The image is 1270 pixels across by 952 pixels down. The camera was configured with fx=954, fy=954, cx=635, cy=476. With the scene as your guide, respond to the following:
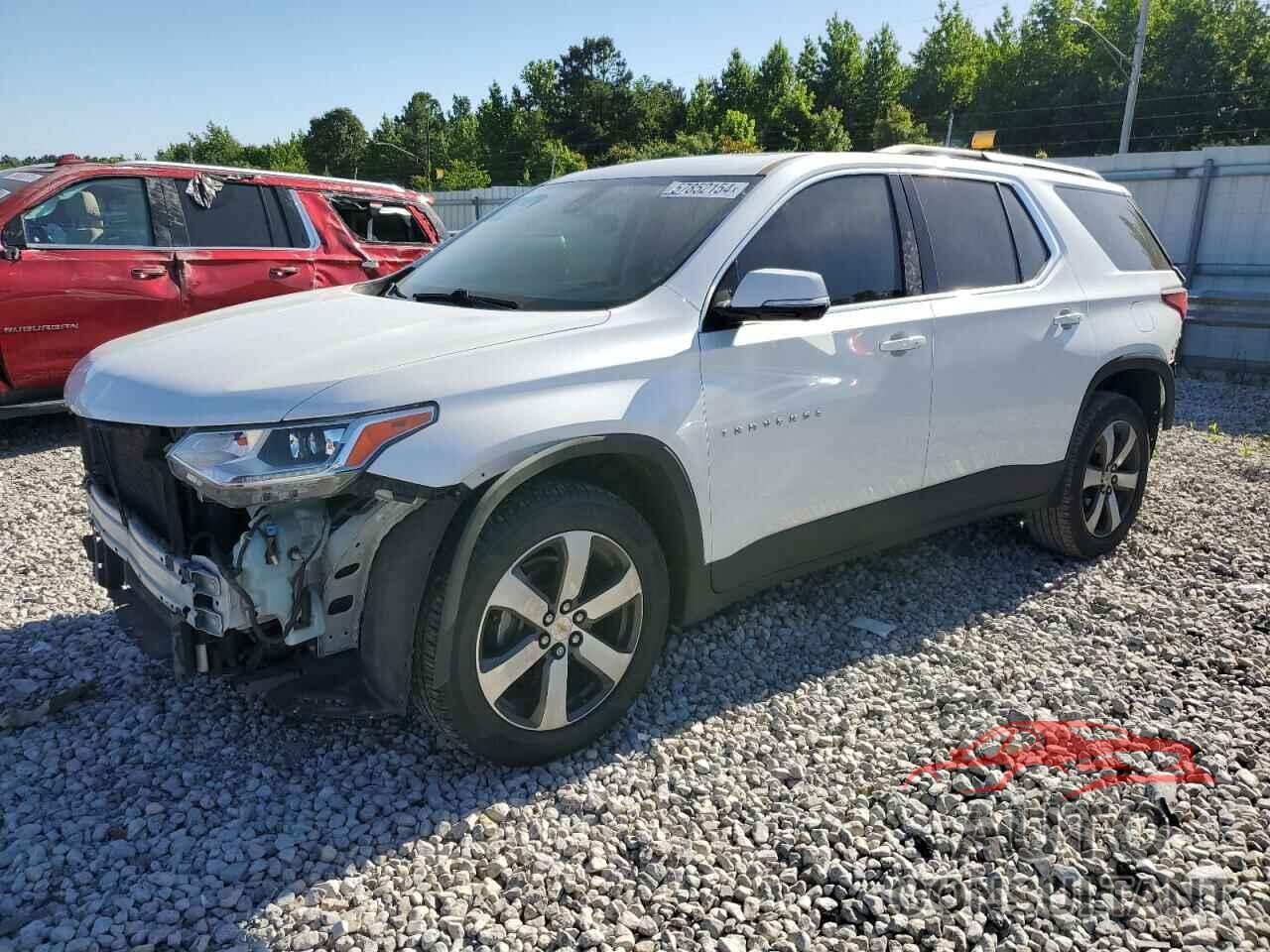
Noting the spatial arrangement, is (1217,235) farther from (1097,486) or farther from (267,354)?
(267,354)

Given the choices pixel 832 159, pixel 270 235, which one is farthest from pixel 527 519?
pixel 270 235

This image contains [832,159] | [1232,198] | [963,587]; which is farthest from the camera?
[1232,198]

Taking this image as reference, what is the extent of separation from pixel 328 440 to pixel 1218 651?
351cm

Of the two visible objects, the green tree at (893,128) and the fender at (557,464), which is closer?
the fender at (557,464)

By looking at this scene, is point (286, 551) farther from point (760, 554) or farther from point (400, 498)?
point (760, 554)

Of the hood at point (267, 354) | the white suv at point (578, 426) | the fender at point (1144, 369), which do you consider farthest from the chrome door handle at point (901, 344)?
the fender at point (1144, 369)

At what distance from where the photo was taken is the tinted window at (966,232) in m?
3.81

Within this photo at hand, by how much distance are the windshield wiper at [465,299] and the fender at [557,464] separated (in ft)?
2.12

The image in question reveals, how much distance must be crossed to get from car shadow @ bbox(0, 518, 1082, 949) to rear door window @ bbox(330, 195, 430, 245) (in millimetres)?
4911

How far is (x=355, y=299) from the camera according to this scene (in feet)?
11.1

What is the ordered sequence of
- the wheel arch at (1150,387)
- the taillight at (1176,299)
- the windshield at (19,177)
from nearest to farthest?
the wheel arch at (1150,387)
the taillight at (1176,299)
the windshield at (19,177)

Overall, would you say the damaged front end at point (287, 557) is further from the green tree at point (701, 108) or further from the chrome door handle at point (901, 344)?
the green tree at point (701, 108)

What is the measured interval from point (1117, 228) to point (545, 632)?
3.71 metres

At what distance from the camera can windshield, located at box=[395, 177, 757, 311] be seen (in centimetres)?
313
